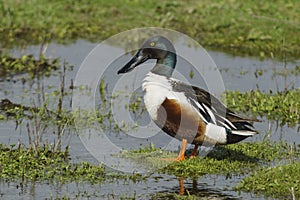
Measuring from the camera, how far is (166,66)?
7.77m

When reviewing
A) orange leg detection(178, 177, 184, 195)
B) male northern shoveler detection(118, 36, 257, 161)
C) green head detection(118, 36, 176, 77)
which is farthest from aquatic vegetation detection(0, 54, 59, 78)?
orange leg detection(178, 177, 184, 195)

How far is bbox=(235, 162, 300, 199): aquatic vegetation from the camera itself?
6.58 m

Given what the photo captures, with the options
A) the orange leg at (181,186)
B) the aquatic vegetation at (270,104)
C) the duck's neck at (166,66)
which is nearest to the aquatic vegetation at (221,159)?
the orange leg at (181,186)

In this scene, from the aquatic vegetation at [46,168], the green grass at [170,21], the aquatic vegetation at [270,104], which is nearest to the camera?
the aquatic vegetation at [46,168]

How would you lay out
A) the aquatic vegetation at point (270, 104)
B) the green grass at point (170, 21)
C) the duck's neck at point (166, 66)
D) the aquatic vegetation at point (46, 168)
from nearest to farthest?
1. the aquatic vegetation at point (46, 168)
2. the duck's neck at point (166, 66)
3. the aquatic vegetation at point (270, 104)
4. the green grass at point (170, 21)

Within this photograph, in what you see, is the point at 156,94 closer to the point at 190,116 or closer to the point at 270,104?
the point at 190,116

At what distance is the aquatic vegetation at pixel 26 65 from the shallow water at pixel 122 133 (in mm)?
191

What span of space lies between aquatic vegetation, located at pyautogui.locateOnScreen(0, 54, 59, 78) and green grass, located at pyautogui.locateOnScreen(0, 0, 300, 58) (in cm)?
135

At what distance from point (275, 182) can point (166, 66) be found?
1.82m

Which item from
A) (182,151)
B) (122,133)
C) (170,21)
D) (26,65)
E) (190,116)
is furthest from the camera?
(170,21)

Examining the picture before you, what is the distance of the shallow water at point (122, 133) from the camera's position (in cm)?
657

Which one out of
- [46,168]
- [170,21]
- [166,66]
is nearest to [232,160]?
[166,66]

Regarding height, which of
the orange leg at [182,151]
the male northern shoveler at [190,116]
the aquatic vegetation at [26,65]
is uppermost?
the aquatic vegetation at [26,65]

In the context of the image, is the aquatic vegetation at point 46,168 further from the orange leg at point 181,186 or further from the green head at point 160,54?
the green head at point 160,54
